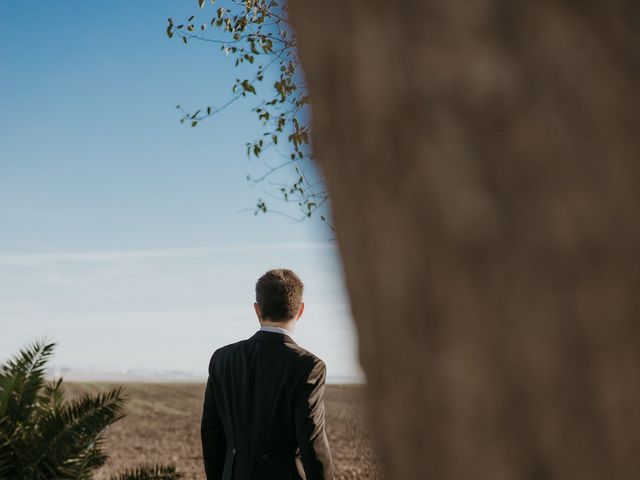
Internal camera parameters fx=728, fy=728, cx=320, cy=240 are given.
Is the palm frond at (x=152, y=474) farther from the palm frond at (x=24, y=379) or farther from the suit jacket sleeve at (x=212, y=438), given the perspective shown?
the suit jacket sleeve at (x=212, y=438)

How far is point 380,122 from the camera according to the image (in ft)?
2.07

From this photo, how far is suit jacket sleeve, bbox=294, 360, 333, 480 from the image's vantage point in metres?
3.14

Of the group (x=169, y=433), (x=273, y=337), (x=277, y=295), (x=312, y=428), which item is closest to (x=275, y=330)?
(x=273, y=337)

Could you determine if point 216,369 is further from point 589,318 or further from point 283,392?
point 589,318

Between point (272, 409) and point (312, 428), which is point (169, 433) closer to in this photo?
point (272, 409)

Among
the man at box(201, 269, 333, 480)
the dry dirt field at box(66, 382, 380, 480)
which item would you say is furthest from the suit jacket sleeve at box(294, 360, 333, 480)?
the dry dirt field at box(66, 382, 380, 480)

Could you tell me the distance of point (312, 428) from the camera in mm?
3158

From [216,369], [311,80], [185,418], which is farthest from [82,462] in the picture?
[185,418]

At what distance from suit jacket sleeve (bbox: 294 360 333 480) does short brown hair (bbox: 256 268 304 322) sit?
296 millimetres

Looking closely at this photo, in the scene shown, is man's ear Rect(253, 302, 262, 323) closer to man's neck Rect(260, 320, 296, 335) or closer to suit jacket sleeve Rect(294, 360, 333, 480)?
man's neck Rect(260, 320, 296, 335)

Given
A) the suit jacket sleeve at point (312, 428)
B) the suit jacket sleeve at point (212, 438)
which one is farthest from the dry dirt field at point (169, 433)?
the suit jacket sleeve at point (312, 428)

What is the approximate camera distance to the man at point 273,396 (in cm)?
320

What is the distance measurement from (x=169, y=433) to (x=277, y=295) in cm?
1923

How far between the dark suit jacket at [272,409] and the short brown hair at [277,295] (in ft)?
0.32
